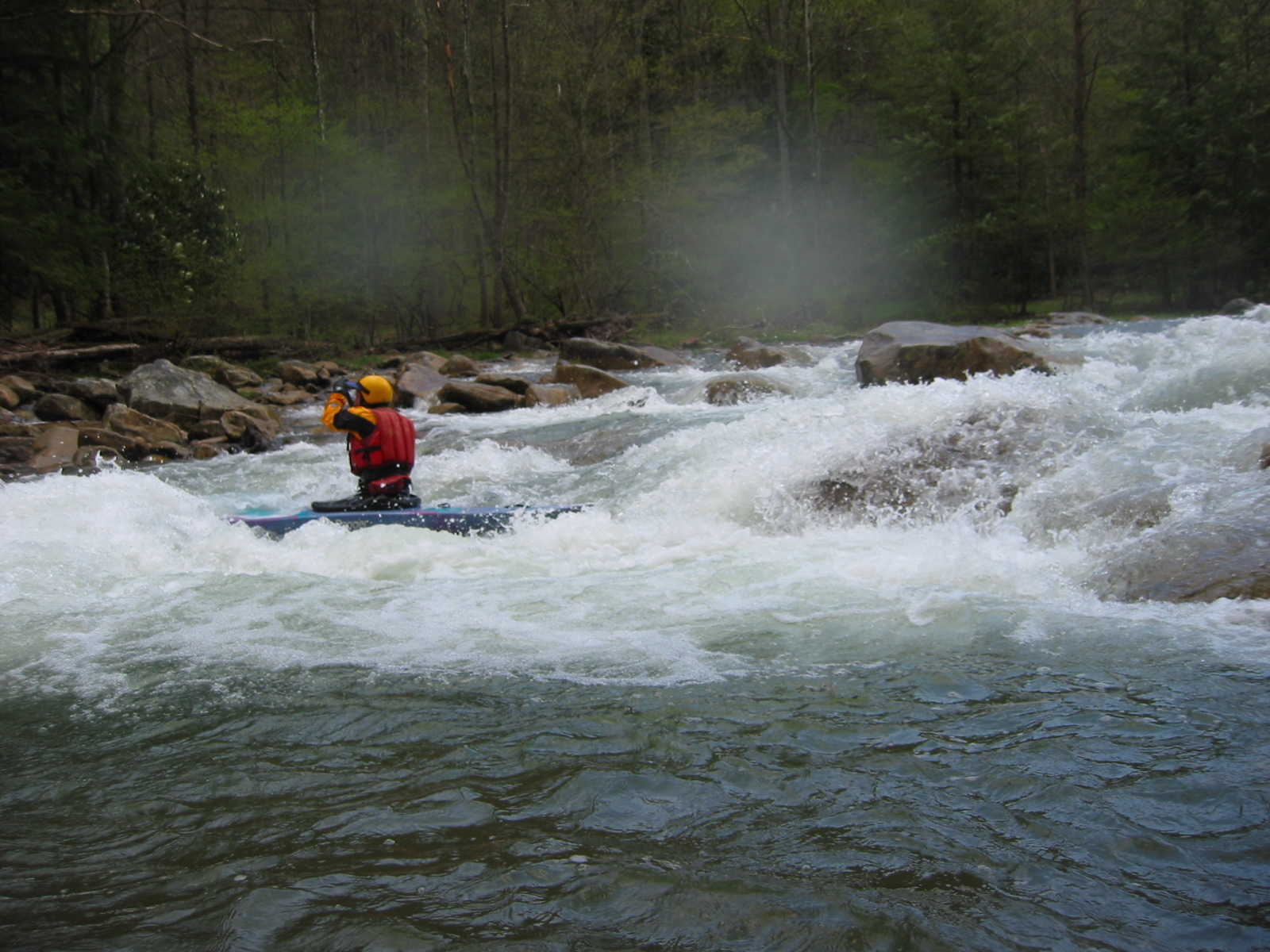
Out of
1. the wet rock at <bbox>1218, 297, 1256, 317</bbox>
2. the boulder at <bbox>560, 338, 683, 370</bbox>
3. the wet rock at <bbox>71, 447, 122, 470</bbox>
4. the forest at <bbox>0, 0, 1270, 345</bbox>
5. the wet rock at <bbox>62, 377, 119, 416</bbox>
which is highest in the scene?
the forest at <bbox>0, 0, 1270, 345</bbox>

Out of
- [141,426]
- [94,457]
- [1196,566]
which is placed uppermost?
[141,426]

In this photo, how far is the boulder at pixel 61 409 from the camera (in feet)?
37.6

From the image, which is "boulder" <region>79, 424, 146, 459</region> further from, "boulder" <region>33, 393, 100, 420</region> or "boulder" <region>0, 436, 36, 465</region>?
"boulder" <region>33, 393, 100, 420</region>

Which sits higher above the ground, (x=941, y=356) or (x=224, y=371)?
(x=224, y=371)

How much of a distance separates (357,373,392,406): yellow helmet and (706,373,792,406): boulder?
4.90 metres

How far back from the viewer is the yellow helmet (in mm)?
6656

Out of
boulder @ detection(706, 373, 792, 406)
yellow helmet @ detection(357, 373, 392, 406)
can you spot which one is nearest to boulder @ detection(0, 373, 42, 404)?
yellow helmet @ detection(357, 373, 392, 406)

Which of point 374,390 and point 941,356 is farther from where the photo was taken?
point 941,356

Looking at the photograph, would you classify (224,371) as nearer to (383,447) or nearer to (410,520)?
(383,447)

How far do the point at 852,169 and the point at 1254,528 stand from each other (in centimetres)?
2538

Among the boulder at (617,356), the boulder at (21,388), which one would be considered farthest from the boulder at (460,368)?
the boulder at (21,388)

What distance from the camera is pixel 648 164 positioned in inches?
922

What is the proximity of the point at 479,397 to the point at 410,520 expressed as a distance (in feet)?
19.4

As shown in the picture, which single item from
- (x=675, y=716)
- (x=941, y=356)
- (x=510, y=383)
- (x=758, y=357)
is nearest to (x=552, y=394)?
(x=510, y=383)
